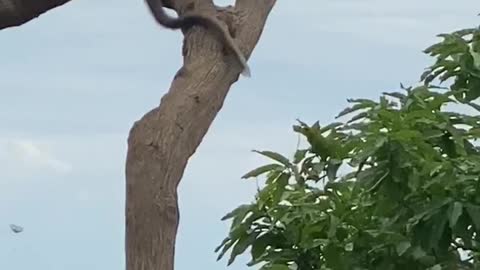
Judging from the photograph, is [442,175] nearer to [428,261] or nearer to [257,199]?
[428,261]

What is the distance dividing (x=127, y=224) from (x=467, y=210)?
48 cm

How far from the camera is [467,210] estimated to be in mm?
1694

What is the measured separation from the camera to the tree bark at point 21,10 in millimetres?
1871

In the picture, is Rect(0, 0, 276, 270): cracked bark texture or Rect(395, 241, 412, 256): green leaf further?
Rect(395, 241, 412, 256): green leaf

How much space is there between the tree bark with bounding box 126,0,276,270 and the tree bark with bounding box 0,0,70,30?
9.6 inches

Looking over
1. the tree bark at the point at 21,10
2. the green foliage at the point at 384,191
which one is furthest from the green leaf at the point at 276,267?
the tree bark at the point at 21,10

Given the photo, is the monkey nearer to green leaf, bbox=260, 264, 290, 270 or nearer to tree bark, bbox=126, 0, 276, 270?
tree bark, bbox=126, 0, 276, 270

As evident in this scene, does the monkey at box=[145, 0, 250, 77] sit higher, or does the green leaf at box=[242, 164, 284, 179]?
the monkey at box=[145, 0, 250, 77]

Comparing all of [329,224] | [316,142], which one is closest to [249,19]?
[316,142]

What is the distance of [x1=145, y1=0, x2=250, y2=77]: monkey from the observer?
179 centimetres

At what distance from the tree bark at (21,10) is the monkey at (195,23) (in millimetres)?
153

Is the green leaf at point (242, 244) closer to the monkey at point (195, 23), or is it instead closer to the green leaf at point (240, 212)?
the green leaf at point (240, 212)

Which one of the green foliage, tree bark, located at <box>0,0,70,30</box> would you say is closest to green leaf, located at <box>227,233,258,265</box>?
the green foliage

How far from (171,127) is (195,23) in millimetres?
271
